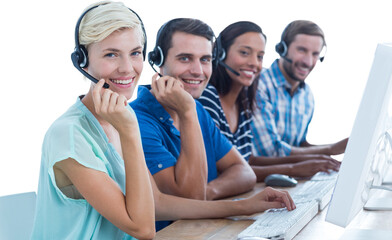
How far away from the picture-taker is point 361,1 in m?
4.16

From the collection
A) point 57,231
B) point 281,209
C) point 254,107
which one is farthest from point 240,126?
point 57,231

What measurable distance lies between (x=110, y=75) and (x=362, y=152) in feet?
2.40

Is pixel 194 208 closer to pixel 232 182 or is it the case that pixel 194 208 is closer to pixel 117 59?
pixel 232 182

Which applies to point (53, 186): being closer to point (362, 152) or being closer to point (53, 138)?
point (53, 138)

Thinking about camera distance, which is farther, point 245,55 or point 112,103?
point 245,55

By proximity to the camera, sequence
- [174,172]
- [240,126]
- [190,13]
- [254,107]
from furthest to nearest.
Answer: [190,13], [254,107], [240,126], [174,172]

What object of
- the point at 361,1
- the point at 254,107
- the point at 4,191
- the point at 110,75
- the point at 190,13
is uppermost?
the point at 361,1

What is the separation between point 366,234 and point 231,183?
2.33 feet

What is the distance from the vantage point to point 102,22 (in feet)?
4.14

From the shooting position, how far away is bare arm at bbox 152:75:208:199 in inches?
63.9

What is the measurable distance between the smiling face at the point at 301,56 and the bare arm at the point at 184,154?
4.80 ft

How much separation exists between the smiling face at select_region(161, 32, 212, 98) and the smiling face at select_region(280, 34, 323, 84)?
44.0 inches

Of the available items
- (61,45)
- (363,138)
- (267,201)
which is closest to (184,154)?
(267,201)

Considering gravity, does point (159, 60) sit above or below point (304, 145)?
above
